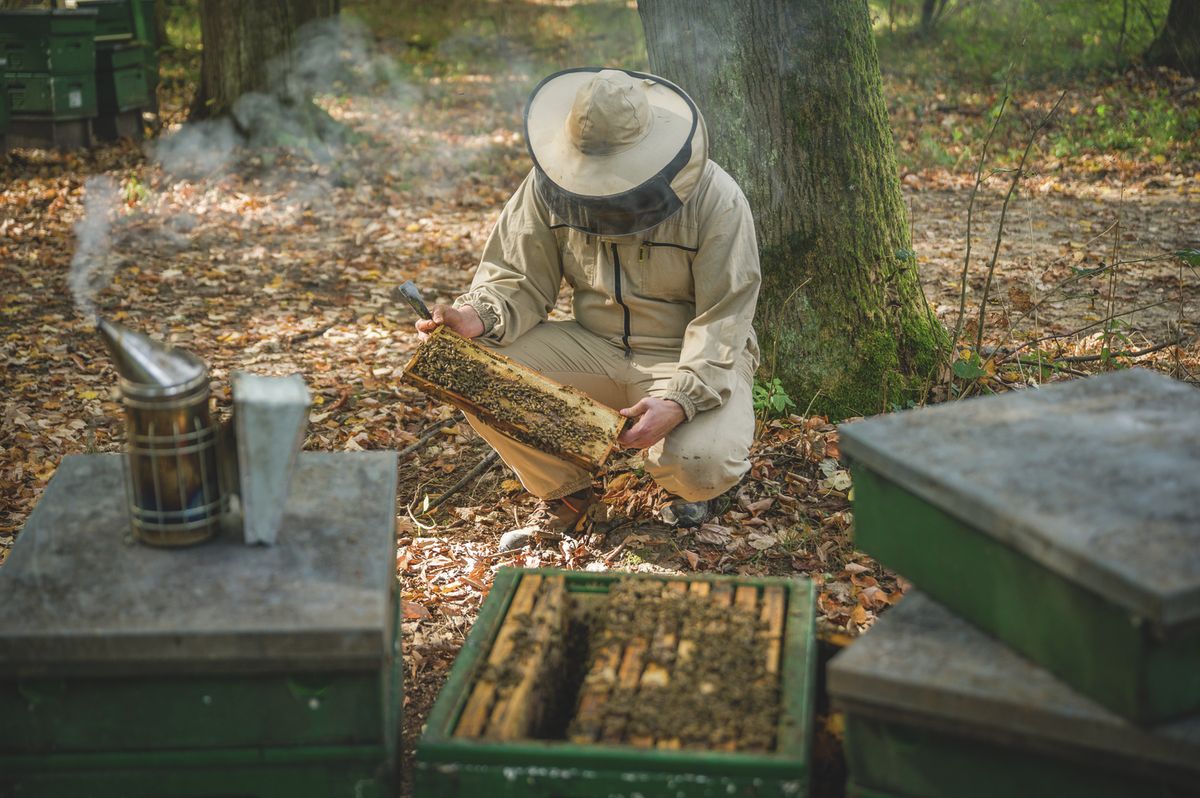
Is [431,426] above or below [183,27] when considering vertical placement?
below

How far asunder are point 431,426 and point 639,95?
1.94 meters

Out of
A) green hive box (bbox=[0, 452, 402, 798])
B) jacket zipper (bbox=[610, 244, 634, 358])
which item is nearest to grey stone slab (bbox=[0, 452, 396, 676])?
green hive box (bbox=[0, 452, 402, 798])

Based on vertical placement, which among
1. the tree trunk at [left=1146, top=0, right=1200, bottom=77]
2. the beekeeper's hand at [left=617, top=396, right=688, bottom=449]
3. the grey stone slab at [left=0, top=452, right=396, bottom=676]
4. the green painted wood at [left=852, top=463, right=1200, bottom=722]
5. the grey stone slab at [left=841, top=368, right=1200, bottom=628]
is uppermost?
the tree trunk at [left=1146, top=0, right=1200, bottom=77]

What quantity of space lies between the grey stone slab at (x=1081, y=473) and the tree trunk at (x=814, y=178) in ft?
5.83

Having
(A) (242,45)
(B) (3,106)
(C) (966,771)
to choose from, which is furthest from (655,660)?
(B) (3,106)

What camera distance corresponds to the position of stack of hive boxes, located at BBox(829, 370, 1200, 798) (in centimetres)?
168

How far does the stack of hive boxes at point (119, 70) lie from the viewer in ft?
30.4

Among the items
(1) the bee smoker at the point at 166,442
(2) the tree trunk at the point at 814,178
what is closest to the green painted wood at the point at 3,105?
(2) the tree trunk at the point at 814,178

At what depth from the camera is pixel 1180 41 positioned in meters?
10.3

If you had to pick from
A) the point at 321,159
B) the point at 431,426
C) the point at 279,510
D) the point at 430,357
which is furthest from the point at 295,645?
the point at 321,159

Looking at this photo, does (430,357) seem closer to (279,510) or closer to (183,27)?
(279,510)

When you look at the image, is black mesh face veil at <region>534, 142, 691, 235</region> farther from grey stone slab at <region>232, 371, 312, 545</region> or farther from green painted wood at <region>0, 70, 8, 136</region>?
green painted wood at <region>0, 70, 8, 136</region>

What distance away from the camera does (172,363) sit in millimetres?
2178

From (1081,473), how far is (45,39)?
8942mm
